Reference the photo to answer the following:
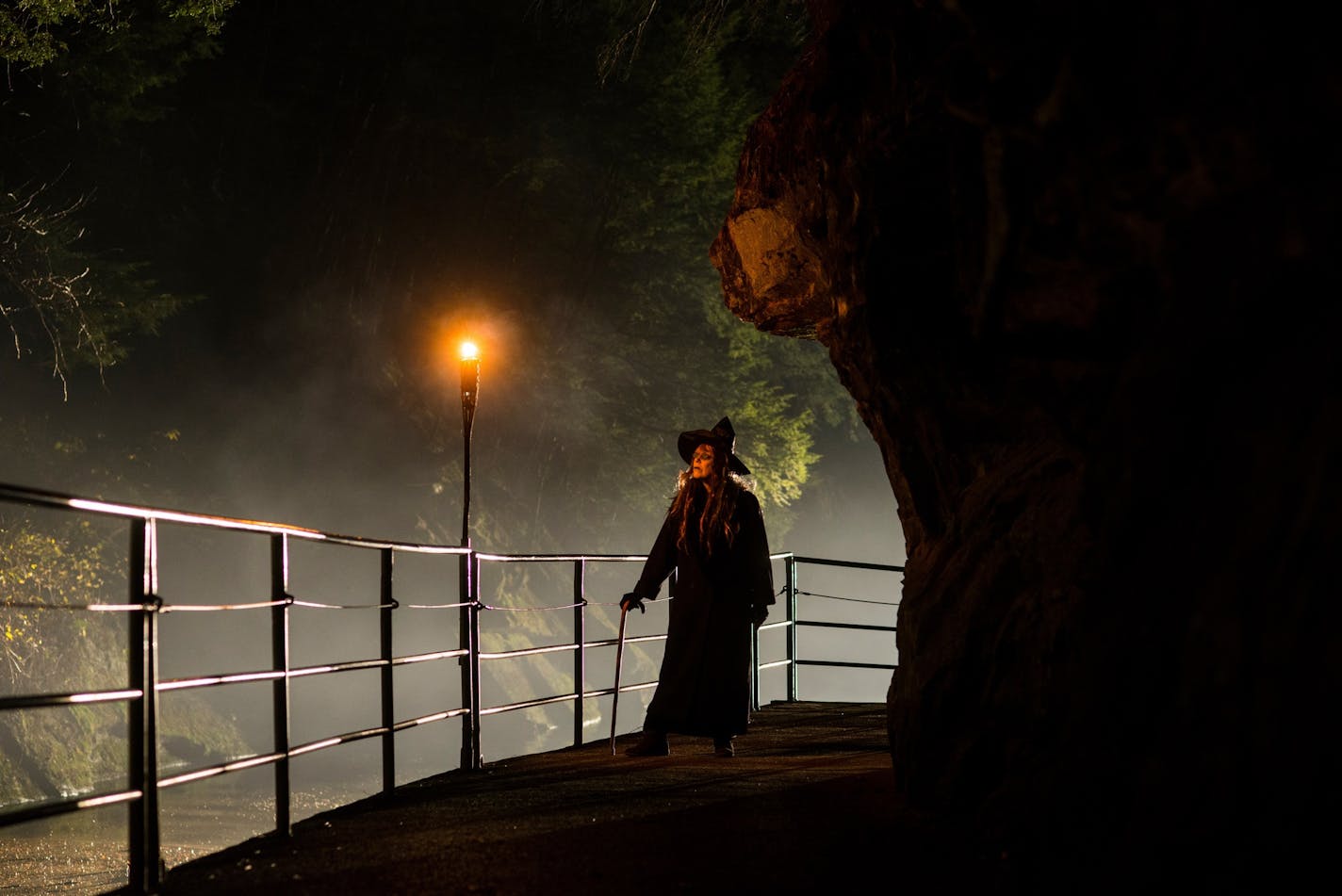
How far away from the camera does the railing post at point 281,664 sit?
4984 millimetres

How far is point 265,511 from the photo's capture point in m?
24.2

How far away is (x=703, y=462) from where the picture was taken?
27.6 ft

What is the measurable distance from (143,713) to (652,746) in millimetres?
4545

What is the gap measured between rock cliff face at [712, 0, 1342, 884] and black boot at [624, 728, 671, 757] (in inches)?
95.7

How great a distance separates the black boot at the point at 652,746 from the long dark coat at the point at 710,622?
61 millimetres

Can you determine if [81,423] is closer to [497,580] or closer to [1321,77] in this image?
[497,580]

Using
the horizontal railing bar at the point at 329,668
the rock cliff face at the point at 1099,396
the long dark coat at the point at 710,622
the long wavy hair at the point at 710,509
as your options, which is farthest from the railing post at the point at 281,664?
the long wavy hair at the point at 710,509

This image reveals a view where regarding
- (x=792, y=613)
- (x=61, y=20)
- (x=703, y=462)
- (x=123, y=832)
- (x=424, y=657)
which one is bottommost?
(x=123, y=832)

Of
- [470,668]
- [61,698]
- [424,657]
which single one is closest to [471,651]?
[470,668]

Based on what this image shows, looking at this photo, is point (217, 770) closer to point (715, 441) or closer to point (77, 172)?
→ point (715, 441)

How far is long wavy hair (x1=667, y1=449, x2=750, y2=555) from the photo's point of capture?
27.3ft

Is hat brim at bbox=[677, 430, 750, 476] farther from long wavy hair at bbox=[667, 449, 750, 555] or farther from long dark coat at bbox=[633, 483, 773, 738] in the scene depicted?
long dark coat at bbox=[633, 483, 773, 738]

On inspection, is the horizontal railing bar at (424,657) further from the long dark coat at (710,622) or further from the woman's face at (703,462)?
the woman's face at (703,462)

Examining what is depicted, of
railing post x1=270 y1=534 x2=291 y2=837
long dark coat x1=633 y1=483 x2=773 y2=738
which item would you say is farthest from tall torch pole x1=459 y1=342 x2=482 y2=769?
railing post x1=270 y1=534 x2=291 y2=837
